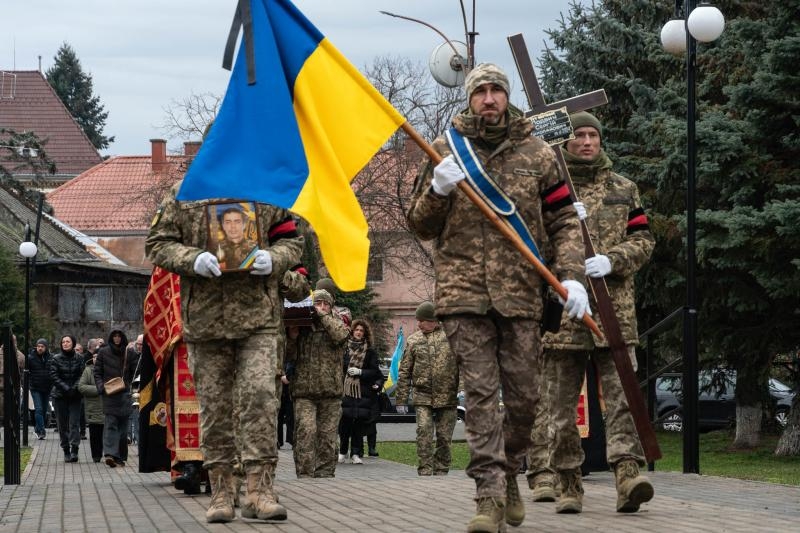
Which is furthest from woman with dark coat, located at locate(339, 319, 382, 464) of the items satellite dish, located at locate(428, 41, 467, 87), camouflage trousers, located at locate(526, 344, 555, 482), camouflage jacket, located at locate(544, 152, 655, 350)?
camouflage jacket, located at locate(544, 152, 655, 350)

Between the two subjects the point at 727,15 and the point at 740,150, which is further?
the point at 727,15

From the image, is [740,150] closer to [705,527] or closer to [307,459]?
[307,459]

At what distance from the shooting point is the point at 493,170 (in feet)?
24.9

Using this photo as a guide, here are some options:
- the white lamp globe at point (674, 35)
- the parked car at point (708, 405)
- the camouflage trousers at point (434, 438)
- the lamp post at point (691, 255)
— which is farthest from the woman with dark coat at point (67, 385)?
the lamp post at point (691, 255)

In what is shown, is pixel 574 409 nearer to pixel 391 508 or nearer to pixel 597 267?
pixel 597 267

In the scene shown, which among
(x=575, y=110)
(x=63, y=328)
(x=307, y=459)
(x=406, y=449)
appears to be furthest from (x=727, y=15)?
(x=63, y=328)

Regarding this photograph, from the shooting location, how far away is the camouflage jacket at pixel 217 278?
834cm

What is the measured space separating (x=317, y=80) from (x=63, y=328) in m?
45.7

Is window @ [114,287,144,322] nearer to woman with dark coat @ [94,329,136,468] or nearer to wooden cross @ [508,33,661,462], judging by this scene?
woman with dark coat @ [94,329,136,468]

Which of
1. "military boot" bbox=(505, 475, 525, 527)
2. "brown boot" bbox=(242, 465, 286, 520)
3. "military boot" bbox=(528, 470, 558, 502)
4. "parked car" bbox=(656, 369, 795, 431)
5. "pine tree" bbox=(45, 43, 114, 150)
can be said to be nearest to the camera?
"military boot" bbox=(505, 475, 525, 527)

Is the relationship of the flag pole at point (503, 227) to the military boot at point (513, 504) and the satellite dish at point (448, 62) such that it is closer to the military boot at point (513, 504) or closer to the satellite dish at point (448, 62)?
the military boot at point (513, 504)

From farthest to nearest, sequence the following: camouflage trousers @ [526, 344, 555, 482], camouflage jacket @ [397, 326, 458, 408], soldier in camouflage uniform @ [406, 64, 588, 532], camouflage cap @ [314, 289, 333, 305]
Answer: camouflage jacket @ [397, 326, 458, 408], camouflage cap @ [314, 289, 333, 305], camouflage trousers @ [526, 344, 555, 482], soldier in camouflage uniform @ [406, 64, 588, 532]

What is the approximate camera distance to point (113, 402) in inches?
773

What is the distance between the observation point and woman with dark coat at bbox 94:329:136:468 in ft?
64.4
